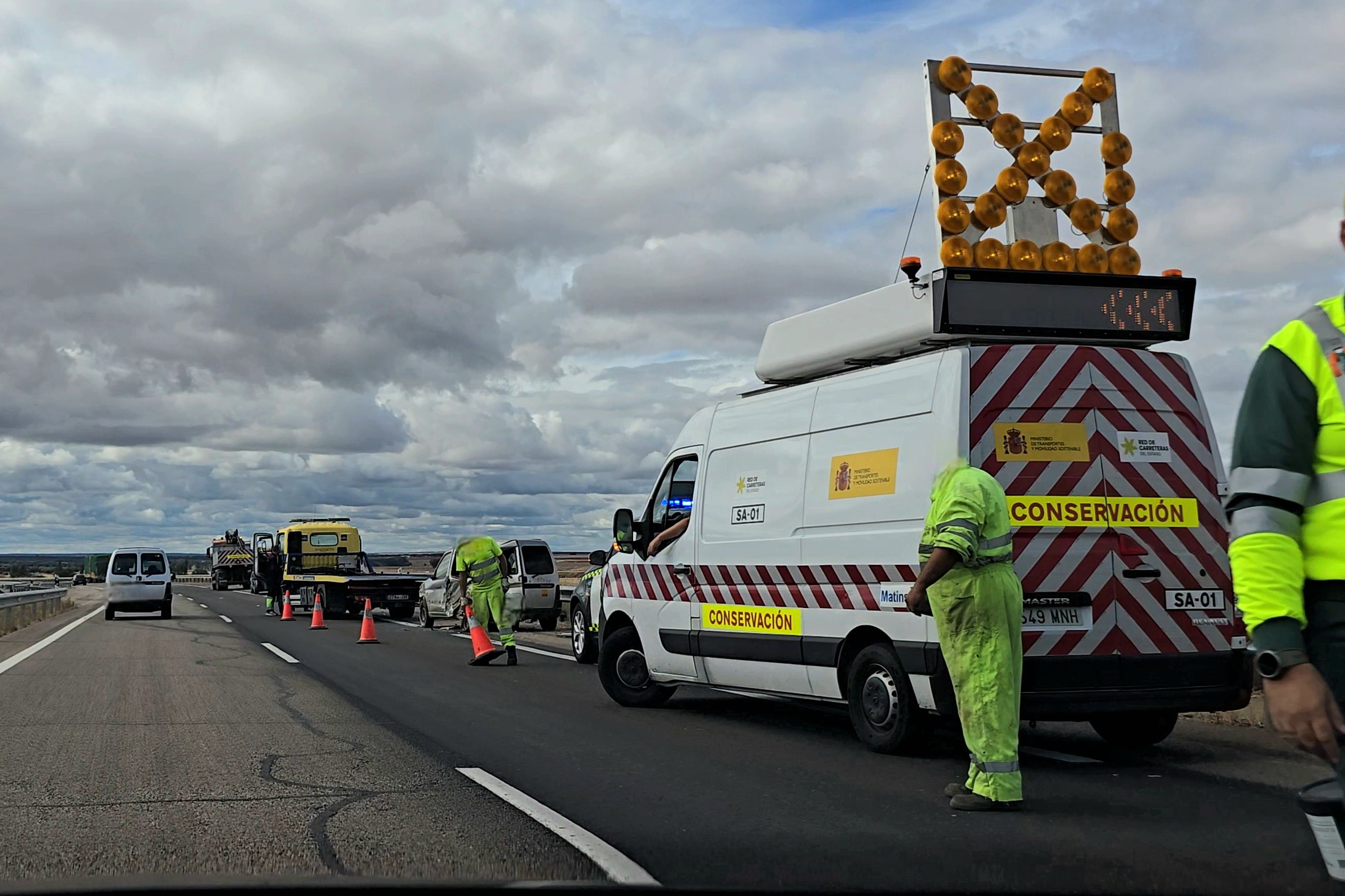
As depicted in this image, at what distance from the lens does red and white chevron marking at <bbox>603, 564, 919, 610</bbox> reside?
8.67 m

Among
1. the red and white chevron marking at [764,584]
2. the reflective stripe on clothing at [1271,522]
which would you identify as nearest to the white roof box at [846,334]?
the red and white chevron marking at [764,584]

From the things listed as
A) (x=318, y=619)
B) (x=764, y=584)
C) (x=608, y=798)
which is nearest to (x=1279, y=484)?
(x=608, y=798)

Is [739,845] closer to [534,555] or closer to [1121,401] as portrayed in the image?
[1121,401]

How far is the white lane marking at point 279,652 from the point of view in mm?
17953

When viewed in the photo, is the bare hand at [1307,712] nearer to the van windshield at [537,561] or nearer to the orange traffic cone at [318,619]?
the van windshield at [537,561]

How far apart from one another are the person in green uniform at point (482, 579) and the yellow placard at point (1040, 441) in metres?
9.86

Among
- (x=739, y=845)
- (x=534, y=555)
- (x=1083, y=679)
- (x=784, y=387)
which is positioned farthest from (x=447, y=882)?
(x=534, y=555)

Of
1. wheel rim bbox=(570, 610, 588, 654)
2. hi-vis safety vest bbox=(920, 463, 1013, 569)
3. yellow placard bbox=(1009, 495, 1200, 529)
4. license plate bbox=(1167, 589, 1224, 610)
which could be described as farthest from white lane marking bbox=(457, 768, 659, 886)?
wheel rim bbox=(570, 610, 588, 654)

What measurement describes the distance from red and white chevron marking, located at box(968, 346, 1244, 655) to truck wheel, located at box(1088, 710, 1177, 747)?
3.14ft

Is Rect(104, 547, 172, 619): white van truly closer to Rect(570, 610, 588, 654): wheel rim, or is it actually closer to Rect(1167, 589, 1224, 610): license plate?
Rect(570, 610, 588, 654): wheel rim

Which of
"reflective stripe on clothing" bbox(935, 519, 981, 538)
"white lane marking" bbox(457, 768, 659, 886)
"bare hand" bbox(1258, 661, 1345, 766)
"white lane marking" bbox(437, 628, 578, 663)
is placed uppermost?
"reflective stripe on clothing" bbox(935, 519, 981, 538)

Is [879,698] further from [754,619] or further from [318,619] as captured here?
[318,619]

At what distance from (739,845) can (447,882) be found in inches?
105

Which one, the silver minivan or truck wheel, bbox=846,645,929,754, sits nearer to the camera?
truck wheel, bbox=846,645,929,754
